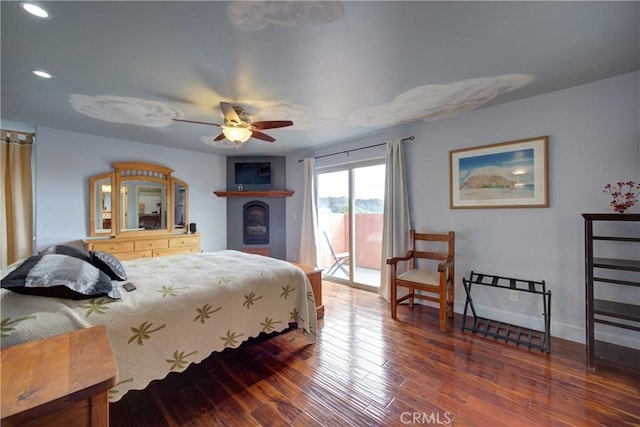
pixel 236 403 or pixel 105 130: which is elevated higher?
pixel 105 130

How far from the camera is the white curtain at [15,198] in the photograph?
3.33 meters

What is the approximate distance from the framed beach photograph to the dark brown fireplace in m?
3.50

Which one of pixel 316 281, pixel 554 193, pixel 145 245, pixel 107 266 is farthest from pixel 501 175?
pixel 145 245

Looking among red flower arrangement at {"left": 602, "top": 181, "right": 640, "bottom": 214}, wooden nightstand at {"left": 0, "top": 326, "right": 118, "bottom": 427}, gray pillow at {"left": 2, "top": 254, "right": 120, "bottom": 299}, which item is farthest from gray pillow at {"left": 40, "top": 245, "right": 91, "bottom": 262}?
red flower arrangement at {"left": 602, "top": 181, "right": 640, "bottom": 214}

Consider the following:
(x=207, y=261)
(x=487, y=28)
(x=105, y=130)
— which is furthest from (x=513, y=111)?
(x=105, y=130)

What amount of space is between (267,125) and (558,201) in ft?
9.70

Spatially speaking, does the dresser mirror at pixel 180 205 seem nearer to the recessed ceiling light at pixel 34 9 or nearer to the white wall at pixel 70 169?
the white wall at pixel 70 169

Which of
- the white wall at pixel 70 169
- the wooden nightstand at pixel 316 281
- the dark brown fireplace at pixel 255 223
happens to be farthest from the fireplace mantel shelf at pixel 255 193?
the wooden nightstand at pixel 316 281

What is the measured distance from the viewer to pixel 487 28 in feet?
5.30

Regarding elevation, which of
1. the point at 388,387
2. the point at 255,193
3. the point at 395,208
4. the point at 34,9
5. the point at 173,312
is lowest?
the point at 388,387

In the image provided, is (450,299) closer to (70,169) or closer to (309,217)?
(309,217)

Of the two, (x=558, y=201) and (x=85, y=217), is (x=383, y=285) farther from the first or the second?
(x=85, y=217)

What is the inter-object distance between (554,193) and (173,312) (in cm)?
348

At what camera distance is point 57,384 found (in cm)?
76
